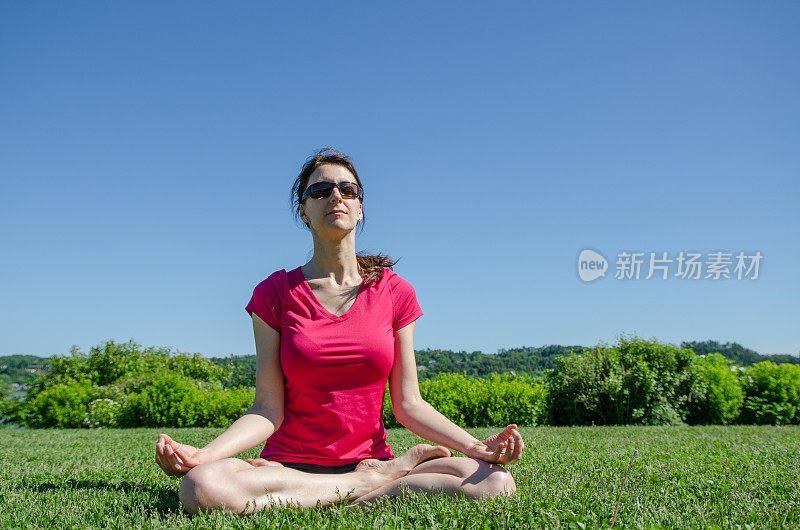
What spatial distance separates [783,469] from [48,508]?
16.3 feet

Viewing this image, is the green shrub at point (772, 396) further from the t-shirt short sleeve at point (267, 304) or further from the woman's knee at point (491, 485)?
the t-shirt short sleeve at point (267, 304)

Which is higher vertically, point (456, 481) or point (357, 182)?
point (357, 182)

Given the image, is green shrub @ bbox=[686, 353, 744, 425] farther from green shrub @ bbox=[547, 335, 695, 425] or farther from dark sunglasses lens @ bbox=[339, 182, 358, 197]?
dark sunglasses lens @ bbox=[339, 182, 358, 197]

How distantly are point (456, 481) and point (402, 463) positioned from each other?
388 millimetres

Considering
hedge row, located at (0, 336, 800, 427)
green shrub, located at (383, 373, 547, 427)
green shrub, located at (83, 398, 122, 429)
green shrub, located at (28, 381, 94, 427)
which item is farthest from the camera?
green shrub, located at (28, 381, 94, 427)

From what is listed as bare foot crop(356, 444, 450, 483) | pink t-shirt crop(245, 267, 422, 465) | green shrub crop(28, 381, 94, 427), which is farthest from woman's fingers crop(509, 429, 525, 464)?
green shrub crop(28, 381, 94, 427)

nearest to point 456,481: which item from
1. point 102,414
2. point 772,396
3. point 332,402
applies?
point 332,402

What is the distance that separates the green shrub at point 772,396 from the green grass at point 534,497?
292 inches

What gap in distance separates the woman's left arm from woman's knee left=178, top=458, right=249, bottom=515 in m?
0.96

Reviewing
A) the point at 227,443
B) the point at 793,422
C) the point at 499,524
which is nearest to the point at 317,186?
the point at 227,443

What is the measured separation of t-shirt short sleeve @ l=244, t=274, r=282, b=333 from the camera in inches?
123

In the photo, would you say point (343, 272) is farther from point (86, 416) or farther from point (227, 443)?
point (86, 416)

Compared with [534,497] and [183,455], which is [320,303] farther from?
[534,497]

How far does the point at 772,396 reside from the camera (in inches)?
461
